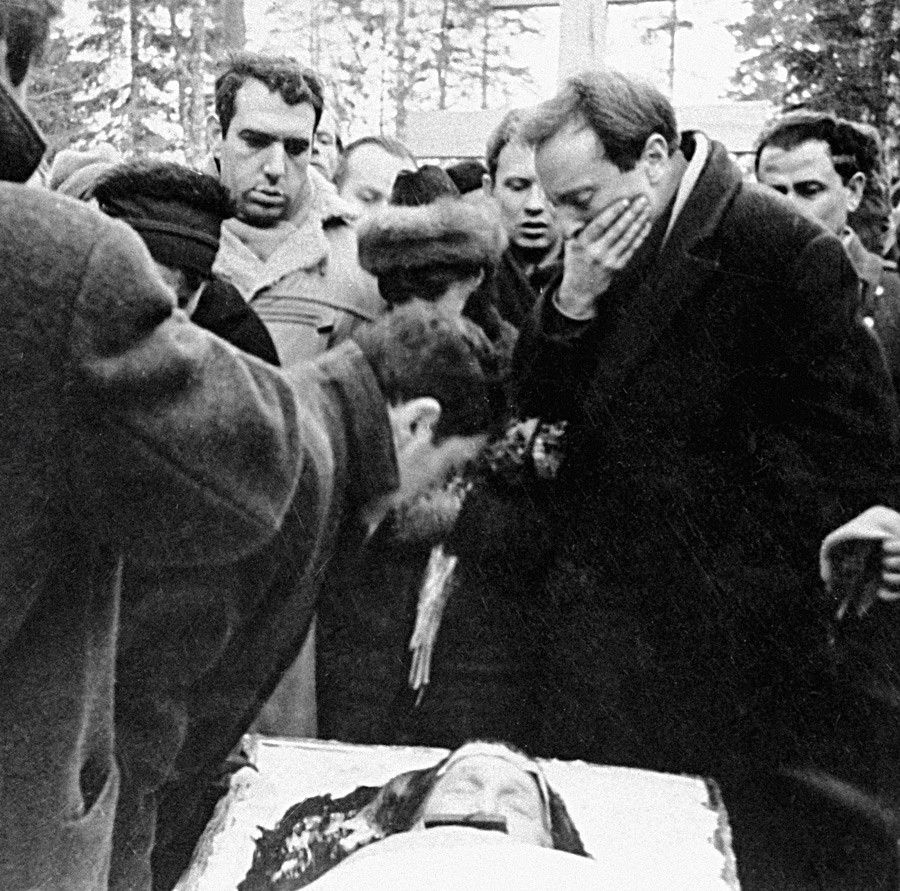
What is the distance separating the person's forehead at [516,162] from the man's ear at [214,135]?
455 mm

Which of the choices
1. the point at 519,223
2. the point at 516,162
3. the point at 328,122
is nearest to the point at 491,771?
the point at 519,223

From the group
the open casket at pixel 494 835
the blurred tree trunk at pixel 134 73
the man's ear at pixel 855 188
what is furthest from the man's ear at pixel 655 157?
the open casket at pixel 494 835

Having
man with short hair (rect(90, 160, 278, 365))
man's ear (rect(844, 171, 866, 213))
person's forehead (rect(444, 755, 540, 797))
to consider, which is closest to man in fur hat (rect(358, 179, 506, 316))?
man with short hair (rect(90, 160, 278, 365))

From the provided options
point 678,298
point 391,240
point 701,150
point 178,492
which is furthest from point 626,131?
point 178,492

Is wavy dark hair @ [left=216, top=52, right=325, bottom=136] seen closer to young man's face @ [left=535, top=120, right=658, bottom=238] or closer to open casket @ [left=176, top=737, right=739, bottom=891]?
young man's face @ [left=535, top=120, right=658, bottom=238]

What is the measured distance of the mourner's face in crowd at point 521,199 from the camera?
7.09 feet

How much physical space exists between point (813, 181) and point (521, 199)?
48 cm

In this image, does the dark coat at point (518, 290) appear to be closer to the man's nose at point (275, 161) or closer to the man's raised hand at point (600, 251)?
the man's raised hand at point (600, 251)

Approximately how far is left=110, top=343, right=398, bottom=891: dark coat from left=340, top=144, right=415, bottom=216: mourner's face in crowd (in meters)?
0.25

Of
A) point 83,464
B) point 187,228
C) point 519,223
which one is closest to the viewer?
point 83,464

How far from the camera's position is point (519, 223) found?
2.18 m

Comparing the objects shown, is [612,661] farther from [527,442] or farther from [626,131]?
[626,131]

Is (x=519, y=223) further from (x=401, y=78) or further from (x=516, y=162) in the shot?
(x=401, y=78)

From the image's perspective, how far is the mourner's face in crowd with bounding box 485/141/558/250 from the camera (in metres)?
2.16
